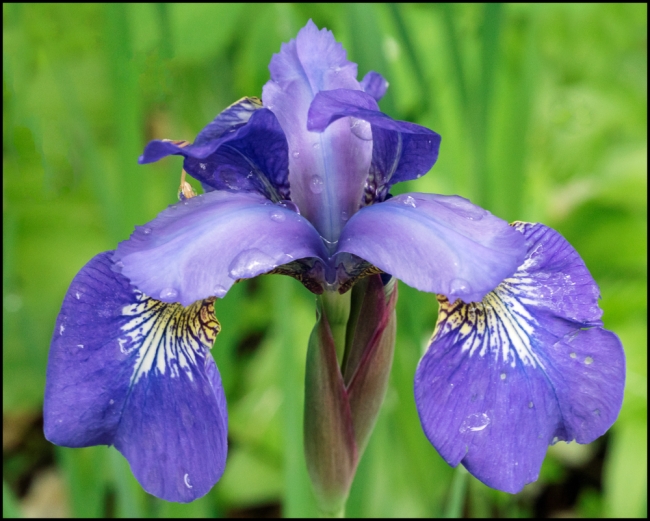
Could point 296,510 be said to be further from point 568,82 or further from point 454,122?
point 568,82

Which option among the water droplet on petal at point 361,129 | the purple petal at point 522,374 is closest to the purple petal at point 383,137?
the water droplet on petal at point 361,129

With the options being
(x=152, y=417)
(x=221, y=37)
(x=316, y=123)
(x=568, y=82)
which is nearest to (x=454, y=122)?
(x=221, y=37)

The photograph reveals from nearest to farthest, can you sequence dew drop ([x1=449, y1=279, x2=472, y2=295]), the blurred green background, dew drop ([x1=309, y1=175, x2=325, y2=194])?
1. dew drop ([x1=449, y1=279, x2=472, y2=295])
2. dew drop ([x1=309, y1=175, x2=325, y2=194])
3. the blurred green background

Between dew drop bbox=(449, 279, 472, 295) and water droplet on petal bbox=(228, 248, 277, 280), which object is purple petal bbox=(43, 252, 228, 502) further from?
dew drop bbox=(449, 279, 472, 295)

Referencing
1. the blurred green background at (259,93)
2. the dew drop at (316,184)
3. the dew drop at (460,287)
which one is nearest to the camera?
the dew drop at (460,287)

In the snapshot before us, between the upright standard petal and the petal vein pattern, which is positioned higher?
the upright standard petal

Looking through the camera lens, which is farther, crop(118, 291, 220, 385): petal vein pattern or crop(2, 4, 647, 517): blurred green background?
crop(2, 4, 647, 517): blurred green background

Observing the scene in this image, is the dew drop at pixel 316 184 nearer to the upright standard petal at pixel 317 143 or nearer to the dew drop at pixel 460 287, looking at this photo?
the upright standard petal at pixel 317 143

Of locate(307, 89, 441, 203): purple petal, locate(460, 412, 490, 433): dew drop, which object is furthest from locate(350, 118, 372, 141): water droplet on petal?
locate(460, 412, 490, 433): dew drop
